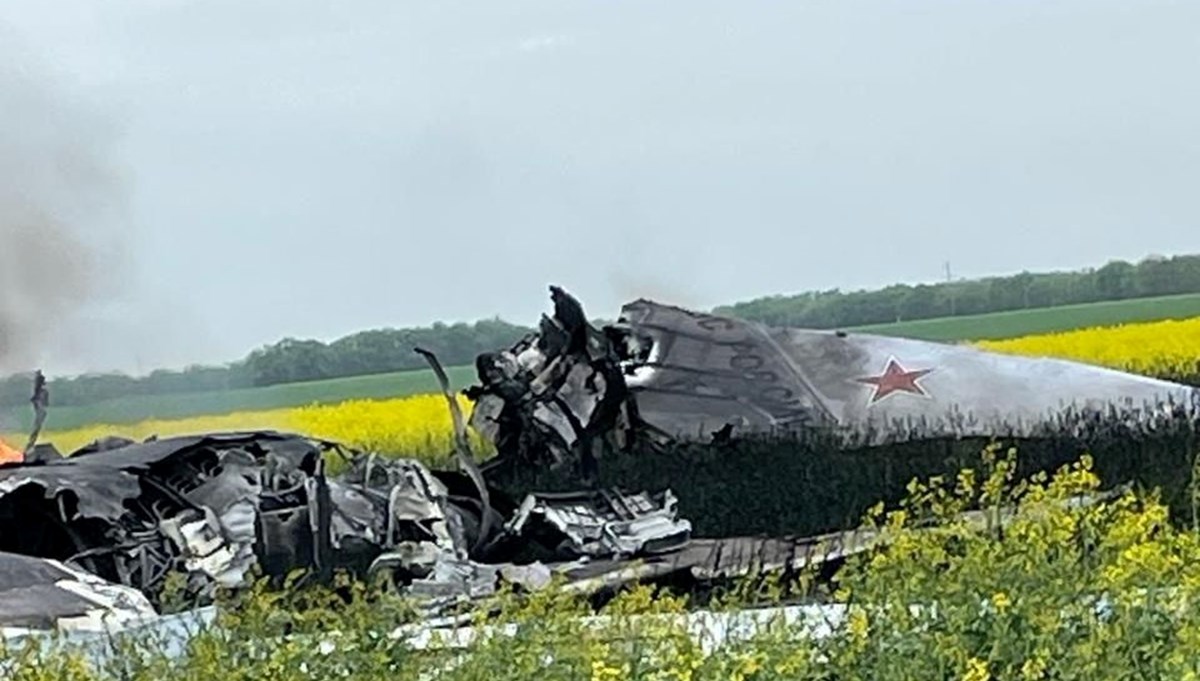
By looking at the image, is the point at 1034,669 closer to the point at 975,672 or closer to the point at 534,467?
the point at 975,672

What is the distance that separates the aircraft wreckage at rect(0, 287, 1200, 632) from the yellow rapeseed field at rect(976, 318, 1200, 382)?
302cm

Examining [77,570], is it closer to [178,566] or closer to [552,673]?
[178,566]

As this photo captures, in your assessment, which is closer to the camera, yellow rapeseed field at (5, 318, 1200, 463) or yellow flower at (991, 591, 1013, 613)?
yellow flower at (991, 591, 1013, 613)

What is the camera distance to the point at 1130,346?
20250 millimetres

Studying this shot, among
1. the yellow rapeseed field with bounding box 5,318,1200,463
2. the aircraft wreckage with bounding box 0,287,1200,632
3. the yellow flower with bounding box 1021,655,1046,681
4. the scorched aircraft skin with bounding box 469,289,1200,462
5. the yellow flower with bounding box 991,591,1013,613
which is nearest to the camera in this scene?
the yellow flower with bounding box 1021,655,1046,681

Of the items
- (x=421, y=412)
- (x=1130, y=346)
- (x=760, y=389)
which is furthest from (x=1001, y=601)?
(x=1130, y=346)

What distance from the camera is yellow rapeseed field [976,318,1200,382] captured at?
18.3m

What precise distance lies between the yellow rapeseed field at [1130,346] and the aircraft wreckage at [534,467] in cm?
302

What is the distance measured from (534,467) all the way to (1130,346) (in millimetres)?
8836

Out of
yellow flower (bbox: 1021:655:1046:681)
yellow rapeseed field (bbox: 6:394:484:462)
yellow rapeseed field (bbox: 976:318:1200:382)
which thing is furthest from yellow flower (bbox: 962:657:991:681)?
yellow rapeseed field (bbox: 976:318:1200:382)

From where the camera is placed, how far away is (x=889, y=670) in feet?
13.6

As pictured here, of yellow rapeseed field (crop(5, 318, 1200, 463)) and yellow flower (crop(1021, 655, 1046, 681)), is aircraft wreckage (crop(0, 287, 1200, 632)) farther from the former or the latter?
yellow rapeseed field (crop(5, 318, 1200, 463))

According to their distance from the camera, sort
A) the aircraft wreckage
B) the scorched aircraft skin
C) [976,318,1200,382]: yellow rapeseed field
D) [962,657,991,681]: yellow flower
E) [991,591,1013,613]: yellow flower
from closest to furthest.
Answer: [962,657,991,681]: yellow flower → [991,591,1013,613]: yellow flower → the aircraft wreckage → the scorched aircraft skin → [976,318,1200,382]: yellow rapeseed field

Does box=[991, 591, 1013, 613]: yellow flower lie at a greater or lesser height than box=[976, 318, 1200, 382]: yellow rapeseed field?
lesser
